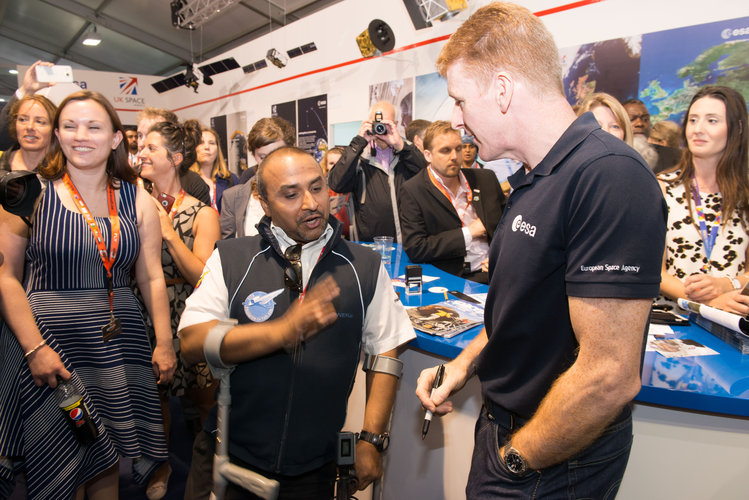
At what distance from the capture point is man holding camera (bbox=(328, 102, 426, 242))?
3.69 metres

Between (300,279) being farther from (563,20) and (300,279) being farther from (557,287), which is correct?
(563,20)

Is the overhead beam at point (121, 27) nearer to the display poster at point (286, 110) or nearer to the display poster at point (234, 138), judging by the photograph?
the display poster at point (234, 138)

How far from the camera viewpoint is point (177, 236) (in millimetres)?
2359

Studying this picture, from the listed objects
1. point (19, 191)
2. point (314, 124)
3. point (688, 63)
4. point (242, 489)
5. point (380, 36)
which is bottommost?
point (242, 489)

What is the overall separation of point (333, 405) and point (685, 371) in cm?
114

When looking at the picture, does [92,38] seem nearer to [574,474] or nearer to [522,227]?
[522,227]

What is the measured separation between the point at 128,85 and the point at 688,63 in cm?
1242

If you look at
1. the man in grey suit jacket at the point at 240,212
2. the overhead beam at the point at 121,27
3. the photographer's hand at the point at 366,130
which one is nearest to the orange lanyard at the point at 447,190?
the photographer's hand at the point at 366,130

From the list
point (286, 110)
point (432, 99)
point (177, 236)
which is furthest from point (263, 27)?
point (177, 236)

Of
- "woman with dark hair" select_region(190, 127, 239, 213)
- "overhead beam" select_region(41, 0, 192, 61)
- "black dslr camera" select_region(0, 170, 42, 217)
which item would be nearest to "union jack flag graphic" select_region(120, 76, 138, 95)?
"overhead beam" select_region(41, 0, 192, 61)

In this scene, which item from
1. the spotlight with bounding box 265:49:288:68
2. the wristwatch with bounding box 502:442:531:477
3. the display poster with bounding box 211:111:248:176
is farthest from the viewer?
the display poster with bounding box 211:111:248:176

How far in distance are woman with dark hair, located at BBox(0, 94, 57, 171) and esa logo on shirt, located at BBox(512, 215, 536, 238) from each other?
3.00 m

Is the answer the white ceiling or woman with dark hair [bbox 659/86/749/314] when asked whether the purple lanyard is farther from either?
the white ceiling

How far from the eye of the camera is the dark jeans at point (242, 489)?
1426 millimetres
